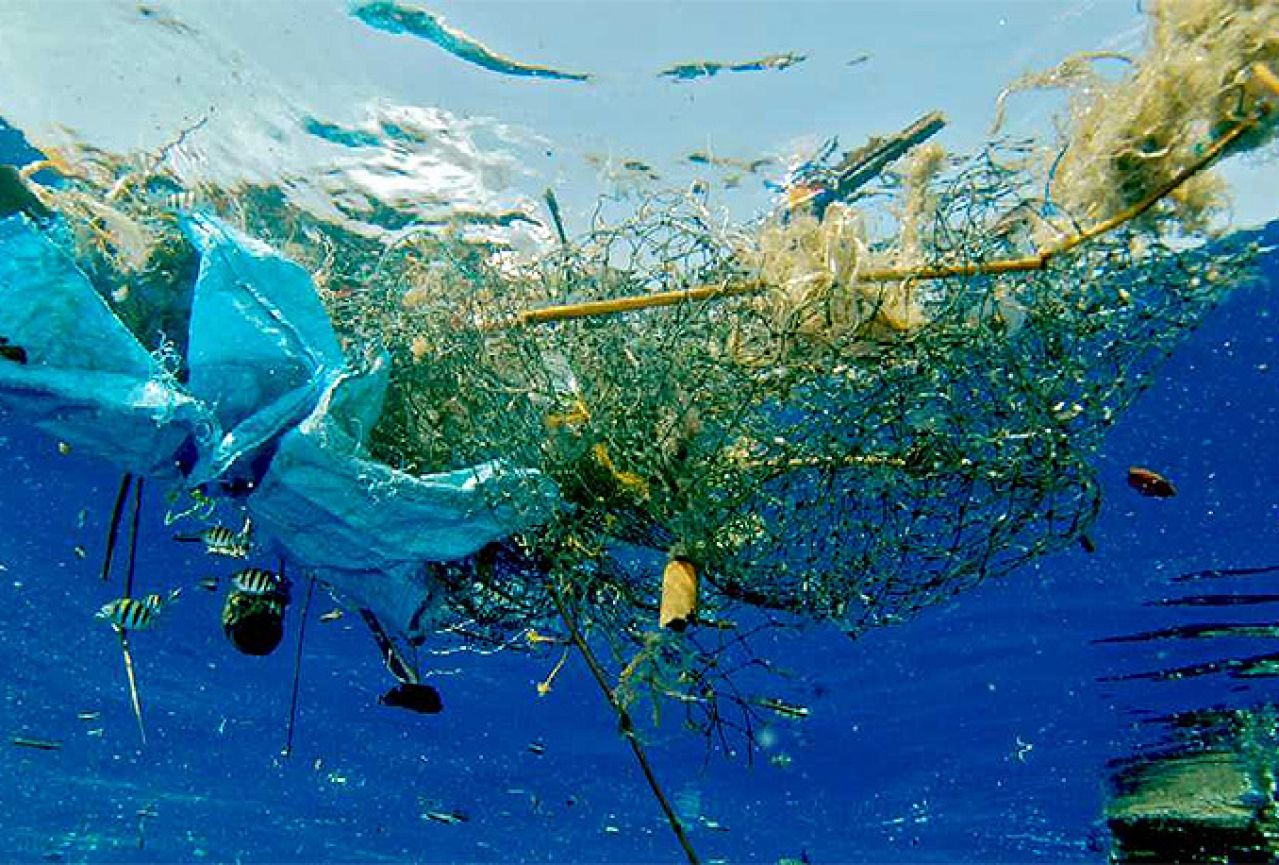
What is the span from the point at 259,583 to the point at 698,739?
69.1ft

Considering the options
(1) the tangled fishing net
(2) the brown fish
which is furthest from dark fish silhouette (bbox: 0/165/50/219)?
(2) the brown fish

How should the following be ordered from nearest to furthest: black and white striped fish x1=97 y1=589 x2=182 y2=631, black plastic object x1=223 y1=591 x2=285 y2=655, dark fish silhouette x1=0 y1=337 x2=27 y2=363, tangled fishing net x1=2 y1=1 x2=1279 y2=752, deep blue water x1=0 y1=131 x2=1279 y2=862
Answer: tangled fishing net x1=2 y1=1 x2=1279 y2=752 → dark fish silhouette x1=0 y1=337 x2=27 y2=363 → black plastic object x1=223 y1=591 x2=285 y2=655 → black and white striped fish x1=97 y1=589 x2=182 y2=631 → deep blue water x1=0 y1=131 x2=1279 y2=862

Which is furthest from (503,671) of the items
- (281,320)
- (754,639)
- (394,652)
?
(281,320)

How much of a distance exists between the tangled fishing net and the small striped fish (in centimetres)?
96

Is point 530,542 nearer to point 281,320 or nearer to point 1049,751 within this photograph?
point 281,320

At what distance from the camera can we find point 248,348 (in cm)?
390

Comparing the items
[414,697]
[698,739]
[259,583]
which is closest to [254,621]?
[259,583]

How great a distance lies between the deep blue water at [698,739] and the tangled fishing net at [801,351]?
3942mm

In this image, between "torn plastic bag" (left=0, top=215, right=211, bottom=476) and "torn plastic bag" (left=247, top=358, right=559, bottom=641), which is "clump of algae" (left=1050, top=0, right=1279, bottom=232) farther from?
"torn plastic bag" (left=0, top=215, right=211, bottom=476)

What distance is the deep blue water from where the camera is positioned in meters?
14.1

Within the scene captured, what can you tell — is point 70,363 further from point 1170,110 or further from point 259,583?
point 1170,110

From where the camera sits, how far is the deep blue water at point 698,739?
46.3 feet

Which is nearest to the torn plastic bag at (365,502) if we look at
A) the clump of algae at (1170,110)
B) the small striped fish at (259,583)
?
the small striped fish at (259,583)

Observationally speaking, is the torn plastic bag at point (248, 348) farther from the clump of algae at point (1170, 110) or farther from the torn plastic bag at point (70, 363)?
the clump of algae at point (1170, 110)
